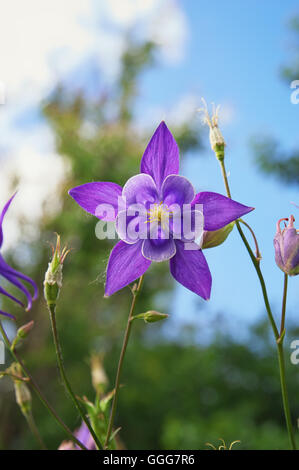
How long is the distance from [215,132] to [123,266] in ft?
0.54

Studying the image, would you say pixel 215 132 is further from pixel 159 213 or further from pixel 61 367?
pixel 61 367

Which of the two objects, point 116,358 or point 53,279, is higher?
point 53,279

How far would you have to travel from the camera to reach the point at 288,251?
39 cm

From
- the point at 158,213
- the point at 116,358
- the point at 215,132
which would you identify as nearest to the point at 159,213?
the point at 158,213

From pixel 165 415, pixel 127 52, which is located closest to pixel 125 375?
pixel 165 415

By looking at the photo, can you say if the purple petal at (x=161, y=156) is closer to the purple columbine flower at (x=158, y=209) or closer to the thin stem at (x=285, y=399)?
the purple columbine flower at (x=158, y=209)

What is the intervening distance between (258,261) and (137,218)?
0.11 m

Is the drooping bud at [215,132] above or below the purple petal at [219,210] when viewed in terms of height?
above

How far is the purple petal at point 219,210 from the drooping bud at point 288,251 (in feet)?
0.16

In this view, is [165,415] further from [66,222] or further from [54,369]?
[66,222]

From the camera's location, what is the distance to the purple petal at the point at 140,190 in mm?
404

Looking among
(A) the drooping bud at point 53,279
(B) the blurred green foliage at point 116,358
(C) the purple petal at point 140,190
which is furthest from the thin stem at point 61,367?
(B) the blurred green foliage at point 116,358
